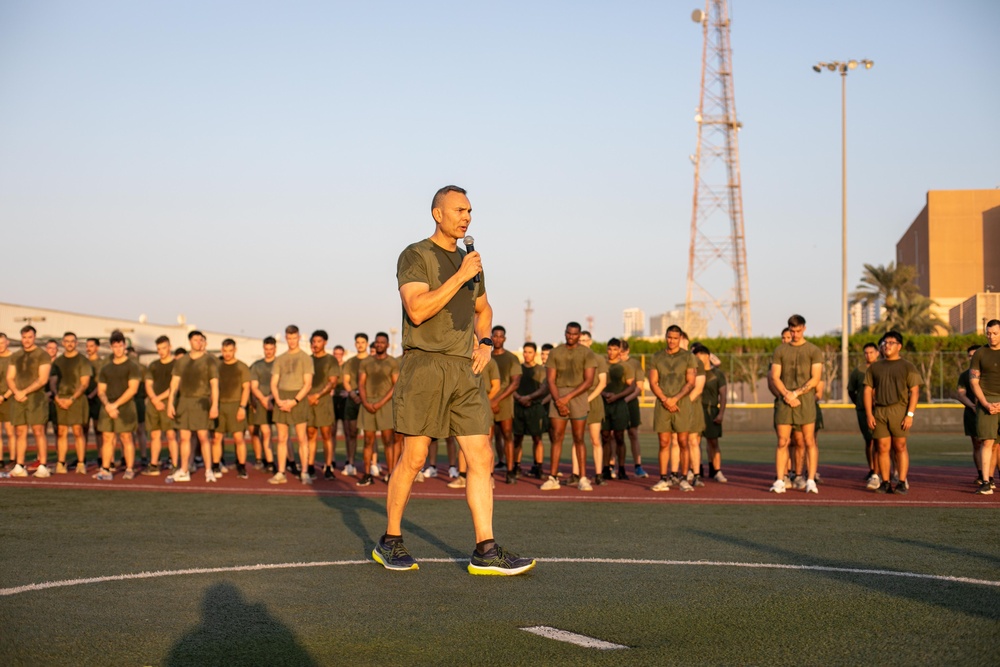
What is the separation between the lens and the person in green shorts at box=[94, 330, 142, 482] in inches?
639

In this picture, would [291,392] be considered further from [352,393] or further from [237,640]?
[237,640]

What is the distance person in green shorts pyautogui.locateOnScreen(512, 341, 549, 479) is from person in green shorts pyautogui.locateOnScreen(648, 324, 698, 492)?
2666 millimetres

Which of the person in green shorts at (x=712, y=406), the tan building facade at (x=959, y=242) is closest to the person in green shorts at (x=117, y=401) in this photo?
the person in green shorts at (x=712, y=406)

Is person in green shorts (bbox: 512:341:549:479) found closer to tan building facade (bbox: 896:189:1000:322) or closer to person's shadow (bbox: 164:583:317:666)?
person's shadow (bbox: 164:583:317:666)

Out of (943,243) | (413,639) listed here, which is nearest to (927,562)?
(413,639)

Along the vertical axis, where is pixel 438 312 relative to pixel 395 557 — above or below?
above

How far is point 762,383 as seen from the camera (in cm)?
4778

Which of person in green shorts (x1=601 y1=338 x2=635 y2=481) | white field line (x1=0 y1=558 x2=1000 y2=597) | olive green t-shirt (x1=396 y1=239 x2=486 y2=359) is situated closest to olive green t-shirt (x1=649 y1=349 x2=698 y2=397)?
person in green shorts (x1=601 y1=338 x2=635 y2=481)

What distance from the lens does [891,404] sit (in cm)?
1380

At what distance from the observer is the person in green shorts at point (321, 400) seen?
16375 millimetres

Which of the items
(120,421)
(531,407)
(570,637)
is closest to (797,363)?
(531,407)

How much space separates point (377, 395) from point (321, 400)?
1041 mm

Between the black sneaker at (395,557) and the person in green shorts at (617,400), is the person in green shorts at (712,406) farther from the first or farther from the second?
the black sneaker at (395,557)

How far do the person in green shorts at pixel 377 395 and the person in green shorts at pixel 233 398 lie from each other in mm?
1720
